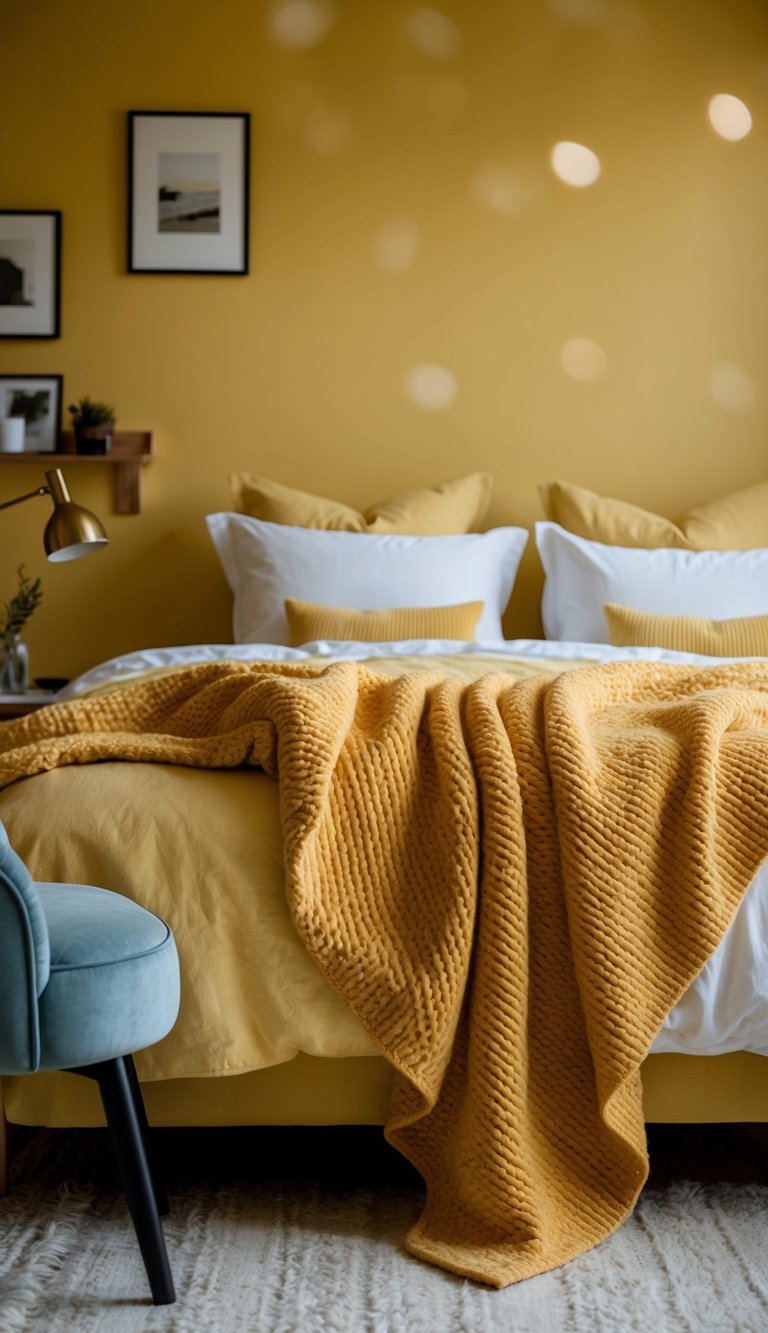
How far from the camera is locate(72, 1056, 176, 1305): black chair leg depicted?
1.36 metres

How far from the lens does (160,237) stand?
12.3 feet

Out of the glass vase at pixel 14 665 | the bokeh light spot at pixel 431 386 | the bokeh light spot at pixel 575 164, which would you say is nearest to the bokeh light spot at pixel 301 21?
the bokeh light spot at pixel 575 164

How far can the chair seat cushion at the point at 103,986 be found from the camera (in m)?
1.29

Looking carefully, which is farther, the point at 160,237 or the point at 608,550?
the point at 160,237

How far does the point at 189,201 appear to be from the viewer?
3.76 m

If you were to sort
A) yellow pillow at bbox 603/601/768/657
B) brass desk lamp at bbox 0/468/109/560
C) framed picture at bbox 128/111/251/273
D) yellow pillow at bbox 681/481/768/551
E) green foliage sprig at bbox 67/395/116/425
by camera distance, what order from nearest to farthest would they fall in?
brass desk lamp at bbox 0/468/109/560 → yellow pillow at bbox 603/601/768/657 → yellow pillow at bbox 681/481/768/551 → green foliage sprig at bbox 67/395/116/425 → framed picture at bbox 128/111/251/273

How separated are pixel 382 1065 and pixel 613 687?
71 cm

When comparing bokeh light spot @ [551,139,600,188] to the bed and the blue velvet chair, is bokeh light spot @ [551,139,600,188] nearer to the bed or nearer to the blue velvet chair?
the bed

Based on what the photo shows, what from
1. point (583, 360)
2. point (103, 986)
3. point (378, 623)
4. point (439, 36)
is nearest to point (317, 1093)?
point (103, 986)

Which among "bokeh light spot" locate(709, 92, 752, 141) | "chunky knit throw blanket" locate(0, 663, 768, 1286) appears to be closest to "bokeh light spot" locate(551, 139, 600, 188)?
"bokeh light spot" locate(709, 92, 752, 141)

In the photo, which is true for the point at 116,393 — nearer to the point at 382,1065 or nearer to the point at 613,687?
the point at 613,687

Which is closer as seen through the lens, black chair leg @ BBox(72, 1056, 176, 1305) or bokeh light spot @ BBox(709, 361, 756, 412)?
black chair leg @ BBox(72, 1056, 176, 1305)

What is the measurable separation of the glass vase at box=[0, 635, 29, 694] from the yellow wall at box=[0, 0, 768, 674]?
0.84 ft

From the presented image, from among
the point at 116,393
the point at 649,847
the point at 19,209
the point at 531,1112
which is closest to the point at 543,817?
the point at 649,847
